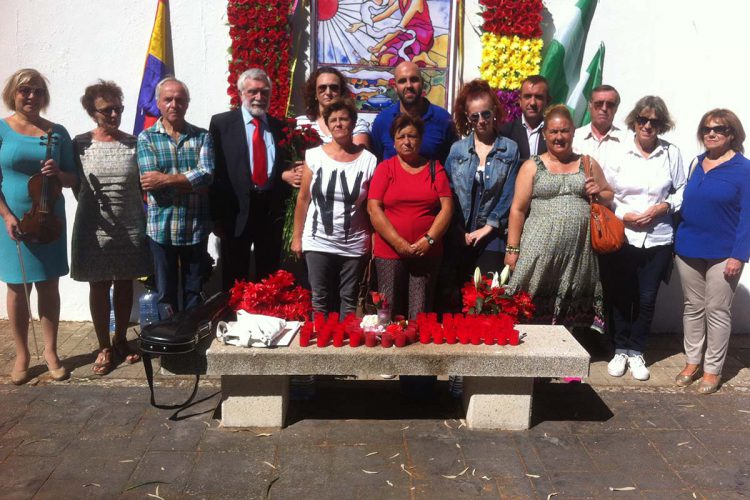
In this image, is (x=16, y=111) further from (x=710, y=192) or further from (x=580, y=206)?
(x=710, y=192)

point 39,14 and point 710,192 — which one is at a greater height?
point 39,14

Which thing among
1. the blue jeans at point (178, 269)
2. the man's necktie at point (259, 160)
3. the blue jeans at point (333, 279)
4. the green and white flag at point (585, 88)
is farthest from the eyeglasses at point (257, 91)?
the green and white flag at point (585, 88)

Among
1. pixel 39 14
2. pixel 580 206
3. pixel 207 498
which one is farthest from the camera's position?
pixel 39 14

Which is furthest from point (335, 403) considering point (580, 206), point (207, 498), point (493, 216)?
point (580, 206)

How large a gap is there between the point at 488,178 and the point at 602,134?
1.11 m

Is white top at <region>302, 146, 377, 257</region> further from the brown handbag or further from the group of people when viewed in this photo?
the brown handbag

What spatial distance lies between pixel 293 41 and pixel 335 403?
320cm

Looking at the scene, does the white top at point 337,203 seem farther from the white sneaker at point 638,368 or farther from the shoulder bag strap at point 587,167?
the white sneaker at point 638,368

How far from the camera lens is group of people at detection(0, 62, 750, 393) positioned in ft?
15.3

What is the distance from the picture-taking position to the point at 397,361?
4164mm

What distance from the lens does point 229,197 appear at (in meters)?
5.14

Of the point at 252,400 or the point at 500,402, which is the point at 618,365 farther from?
the point at 252,400

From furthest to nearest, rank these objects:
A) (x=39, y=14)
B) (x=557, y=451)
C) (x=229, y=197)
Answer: (x=39, y=14)
(x=229, y=197)
(x=557, y=451)

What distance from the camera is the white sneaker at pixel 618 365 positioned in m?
5.35
